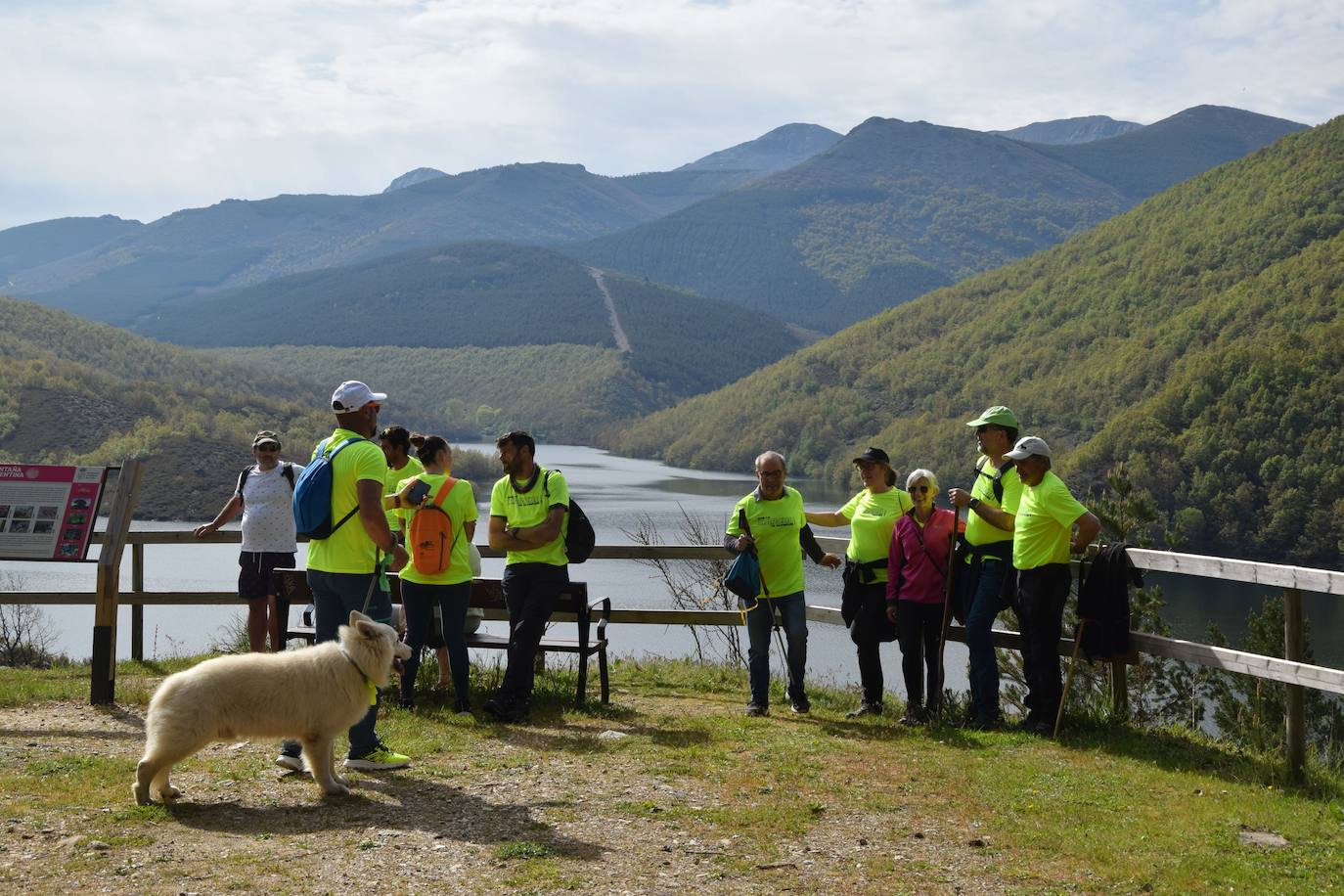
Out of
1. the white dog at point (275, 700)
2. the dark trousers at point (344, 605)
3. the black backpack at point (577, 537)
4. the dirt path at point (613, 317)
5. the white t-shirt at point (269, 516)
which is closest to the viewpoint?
the white dog at point (275, 700)

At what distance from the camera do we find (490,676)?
25.4 ft

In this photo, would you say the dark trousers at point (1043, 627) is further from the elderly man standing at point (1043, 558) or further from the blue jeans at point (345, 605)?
the blue jeans at point (345, 605)

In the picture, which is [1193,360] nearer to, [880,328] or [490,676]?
[880,328]

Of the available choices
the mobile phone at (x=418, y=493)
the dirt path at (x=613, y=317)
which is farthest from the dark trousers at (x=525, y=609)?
the dirt path at (x=613, y=317)

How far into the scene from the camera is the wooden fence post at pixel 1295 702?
17.6 ft

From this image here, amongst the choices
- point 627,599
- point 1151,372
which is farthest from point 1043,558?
point 1151,372

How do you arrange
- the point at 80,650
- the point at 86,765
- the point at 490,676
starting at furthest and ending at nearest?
the point at 80,650, the point at 490,676, the point at 86,765

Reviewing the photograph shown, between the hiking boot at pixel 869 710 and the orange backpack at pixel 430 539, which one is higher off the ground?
the orange backpack at pixel 430 539

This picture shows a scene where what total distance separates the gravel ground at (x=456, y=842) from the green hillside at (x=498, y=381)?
308ft

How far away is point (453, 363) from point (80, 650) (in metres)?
123

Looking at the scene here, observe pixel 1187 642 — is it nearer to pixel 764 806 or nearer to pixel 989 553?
pixel 989 553

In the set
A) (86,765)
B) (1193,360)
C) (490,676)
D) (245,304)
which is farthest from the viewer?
(245,304)

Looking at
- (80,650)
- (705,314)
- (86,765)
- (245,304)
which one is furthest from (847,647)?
(245,304)

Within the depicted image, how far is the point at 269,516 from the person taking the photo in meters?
7.41
